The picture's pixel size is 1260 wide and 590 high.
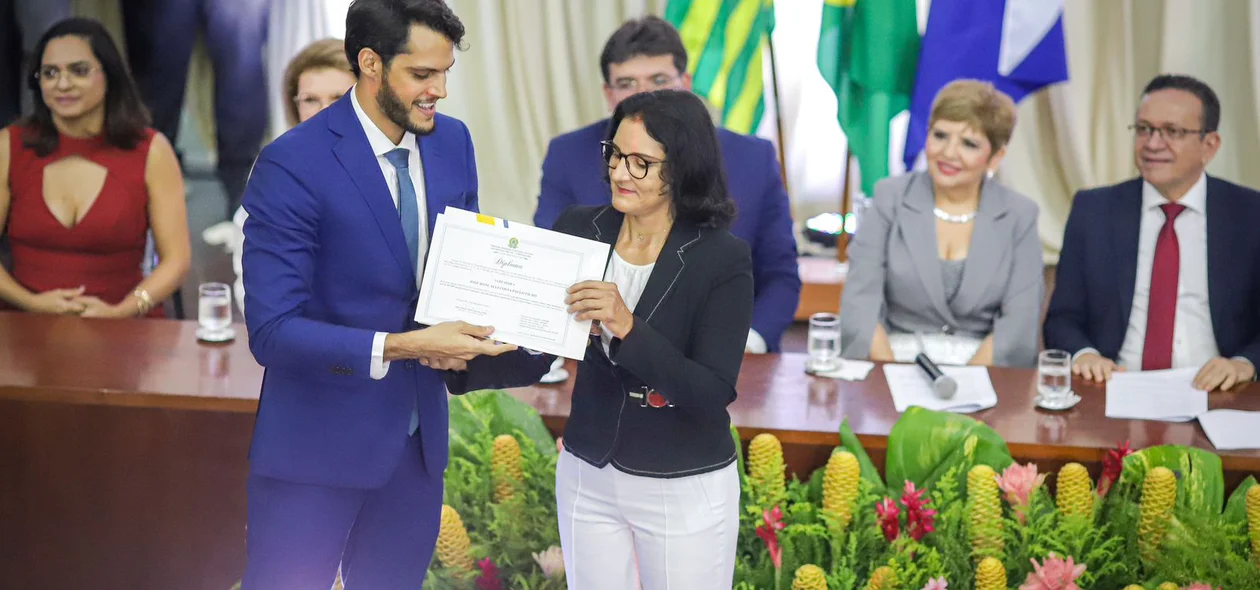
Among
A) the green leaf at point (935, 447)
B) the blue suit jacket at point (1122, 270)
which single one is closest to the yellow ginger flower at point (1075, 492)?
the green leaf at point (935, 447)

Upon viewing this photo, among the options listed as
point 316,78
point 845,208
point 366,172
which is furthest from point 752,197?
point 845,208

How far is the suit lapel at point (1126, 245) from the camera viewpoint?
348 cm

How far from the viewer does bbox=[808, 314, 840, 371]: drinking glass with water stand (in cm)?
309

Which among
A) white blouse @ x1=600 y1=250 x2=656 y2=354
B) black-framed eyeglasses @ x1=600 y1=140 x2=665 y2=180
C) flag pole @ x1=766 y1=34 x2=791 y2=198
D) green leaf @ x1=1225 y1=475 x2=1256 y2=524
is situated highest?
flag pole @ x1=766 y1=34 x2=791 y2=198

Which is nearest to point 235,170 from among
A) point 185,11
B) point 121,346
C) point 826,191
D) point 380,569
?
point 185,11

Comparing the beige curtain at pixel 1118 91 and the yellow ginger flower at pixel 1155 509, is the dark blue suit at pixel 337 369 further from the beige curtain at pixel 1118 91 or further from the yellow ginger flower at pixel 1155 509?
Result: the beige curtain at pixel 1118 91

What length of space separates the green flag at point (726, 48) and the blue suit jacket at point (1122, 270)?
209cm

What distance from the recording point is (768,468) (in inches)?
105

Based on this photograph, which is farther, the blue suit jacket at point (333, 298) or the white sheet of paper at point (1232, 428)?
the white sheet of paper at point (1232, 428)

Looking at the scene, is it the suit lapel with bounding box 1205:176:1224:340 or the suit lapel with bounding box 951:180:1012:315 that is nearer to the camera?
the suit lapel with bounding box 1205:176:1224:340

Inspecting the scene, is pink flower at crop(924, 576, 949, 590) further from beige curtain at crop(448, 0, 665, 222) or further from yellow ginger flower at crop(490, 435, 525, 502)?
beige curtain at crop(448, 0, 665, 222)

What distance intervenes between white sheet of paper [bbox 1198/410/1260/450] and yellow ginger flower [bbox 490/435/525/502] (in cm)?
147

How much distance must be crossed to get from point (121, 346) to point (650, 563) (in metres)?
1.75

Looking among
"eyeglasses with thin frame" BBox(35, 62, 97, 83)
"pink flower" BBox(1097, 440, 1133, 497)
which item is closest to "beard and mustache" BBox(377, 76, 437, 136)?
"pink flower" BBox(1097, 440, 1133, 497)
